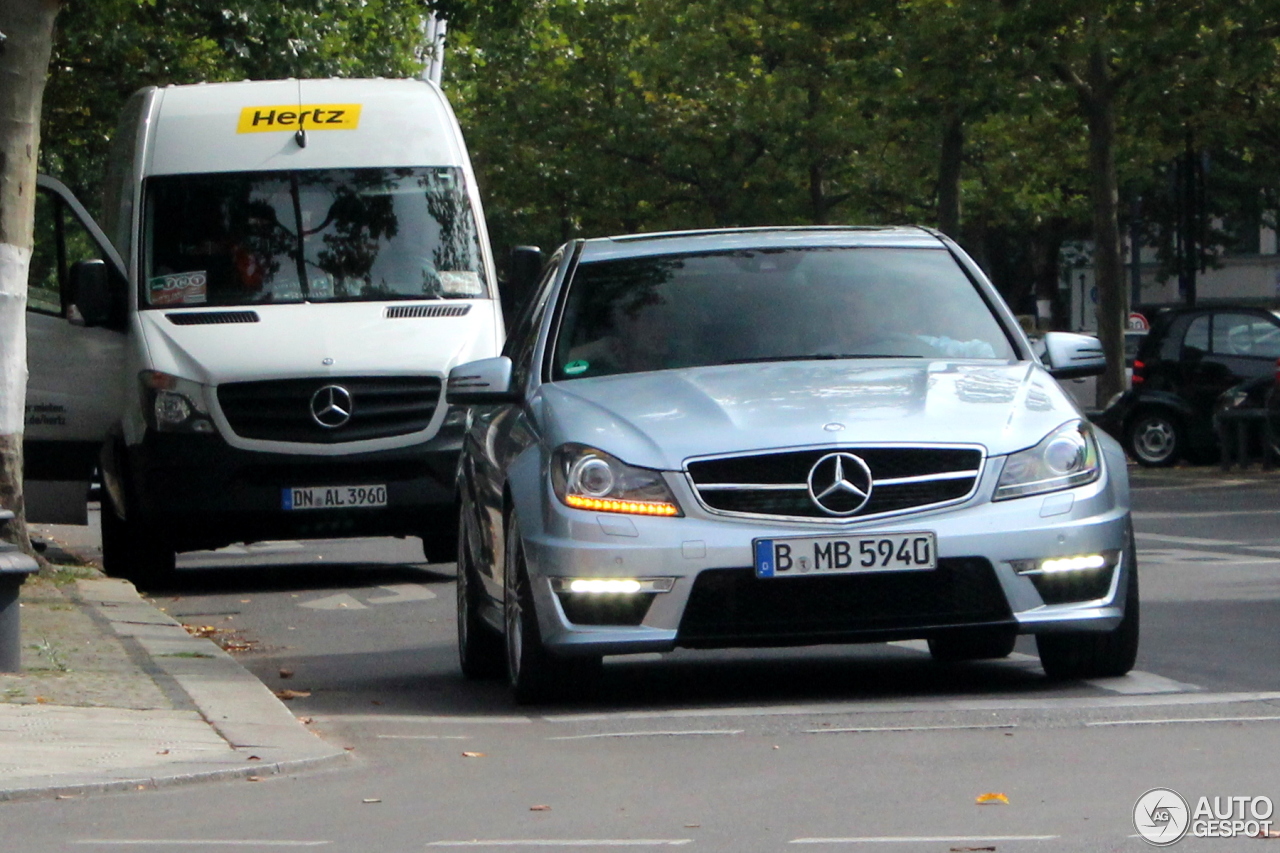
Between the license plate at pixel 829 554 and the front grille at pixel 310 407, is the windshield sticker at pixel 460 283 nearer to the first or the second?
the front grille at pixel 310 407

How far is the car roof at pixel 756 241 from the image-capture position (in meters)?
9.85

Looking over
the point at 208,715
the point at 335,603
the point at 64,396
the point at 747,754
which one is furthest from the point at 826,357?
the point at 64,396

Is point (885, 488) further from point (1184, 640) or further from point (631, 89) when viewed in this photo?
point (631, 89)

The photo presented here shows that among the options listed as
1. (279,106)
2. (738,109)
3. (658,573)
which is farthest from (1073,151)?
(658,573)

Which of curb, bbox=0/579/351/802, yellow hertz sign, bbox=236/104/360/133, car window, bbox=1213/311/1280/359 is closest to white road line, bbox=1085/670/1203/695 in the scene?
curb, bbox=0/579/351/802

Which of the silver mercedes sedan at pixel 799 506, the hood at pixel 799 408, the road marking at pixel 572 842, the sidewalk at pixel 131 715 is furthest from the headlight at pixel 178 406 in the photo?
the road marking at pixel 572 842

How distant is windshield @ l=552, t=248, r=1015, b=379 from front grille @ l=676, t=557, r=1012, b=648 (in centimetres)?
118

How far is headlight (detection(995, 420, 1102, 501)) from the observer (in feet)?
27.7

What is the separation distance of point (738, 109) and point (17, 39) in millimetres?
32965

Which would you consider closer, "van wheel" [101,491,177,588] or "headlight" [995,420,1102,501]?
"headlight" [995,420,1102,501]

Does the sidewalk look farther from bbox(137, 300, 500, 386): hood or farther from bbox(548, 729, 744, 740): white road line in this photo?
bbox(137, 300, 500, 386): hood

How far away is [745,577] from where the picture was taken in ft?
27.2

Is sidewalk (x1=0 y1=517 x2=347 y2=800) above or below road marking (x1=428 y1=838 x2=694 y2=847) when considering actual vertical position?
below

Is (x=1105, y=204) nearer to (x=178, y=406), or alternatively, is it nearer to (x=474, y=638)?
(x=178, y=406)
